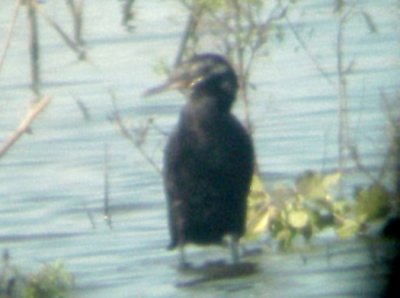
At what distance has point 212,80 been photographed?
810 centimetres

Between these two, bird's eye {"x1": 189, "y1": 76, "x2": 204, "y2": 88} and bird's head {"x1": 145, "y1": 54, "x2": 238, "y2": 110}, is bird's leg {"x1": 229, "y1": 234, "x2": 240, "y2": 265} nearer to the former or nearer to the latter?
bird's head {"x1": 145, "y1": 54, "x2": 238, "y2": 110}

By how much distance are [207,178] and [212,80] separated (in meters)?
0.66

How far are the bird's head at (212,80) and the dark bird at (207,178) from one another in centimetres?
18

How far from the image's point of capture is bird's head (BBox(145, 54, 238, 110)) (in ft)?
26.4

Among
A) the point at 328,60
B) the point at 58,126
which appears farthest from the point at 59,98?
the point at 328,60

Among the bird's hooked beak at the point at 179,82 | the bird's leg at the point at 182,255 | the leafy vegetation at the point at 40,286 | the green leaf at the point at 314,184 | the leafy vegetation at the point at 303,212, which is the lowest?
the bird's leg at the point at 182,255

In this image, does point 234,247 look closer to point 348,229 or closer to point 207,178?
point 207,178

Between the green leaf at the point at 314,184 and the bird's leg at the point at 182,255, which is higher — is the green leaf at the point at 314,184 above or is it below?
above

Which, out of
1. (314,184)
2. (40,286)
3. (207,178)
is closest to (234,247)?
(207,178)

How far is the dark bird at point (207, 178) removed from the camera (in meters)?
7.67

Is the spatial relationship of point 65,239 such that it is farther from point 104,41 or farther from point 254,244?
point 104,41

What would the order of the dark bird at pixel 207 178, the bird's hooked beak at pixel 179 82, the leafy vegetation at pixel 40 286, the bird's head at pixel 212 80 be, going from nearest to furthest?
the leafy vegetation at pixel 40 286, the dark bird at pixel 207 178, the bird's head at pixel 212 80, the bird's hooked beak at pixel 179 82

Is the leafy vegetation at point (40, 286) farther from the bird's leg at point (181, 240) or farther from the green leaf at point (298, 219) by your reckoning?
the bird's leg at point (181, 240)

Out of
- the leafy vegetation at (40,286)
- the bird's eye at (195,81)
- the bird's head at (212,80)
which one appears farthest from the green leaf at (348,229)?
the leafy vegetation at (40,286)
